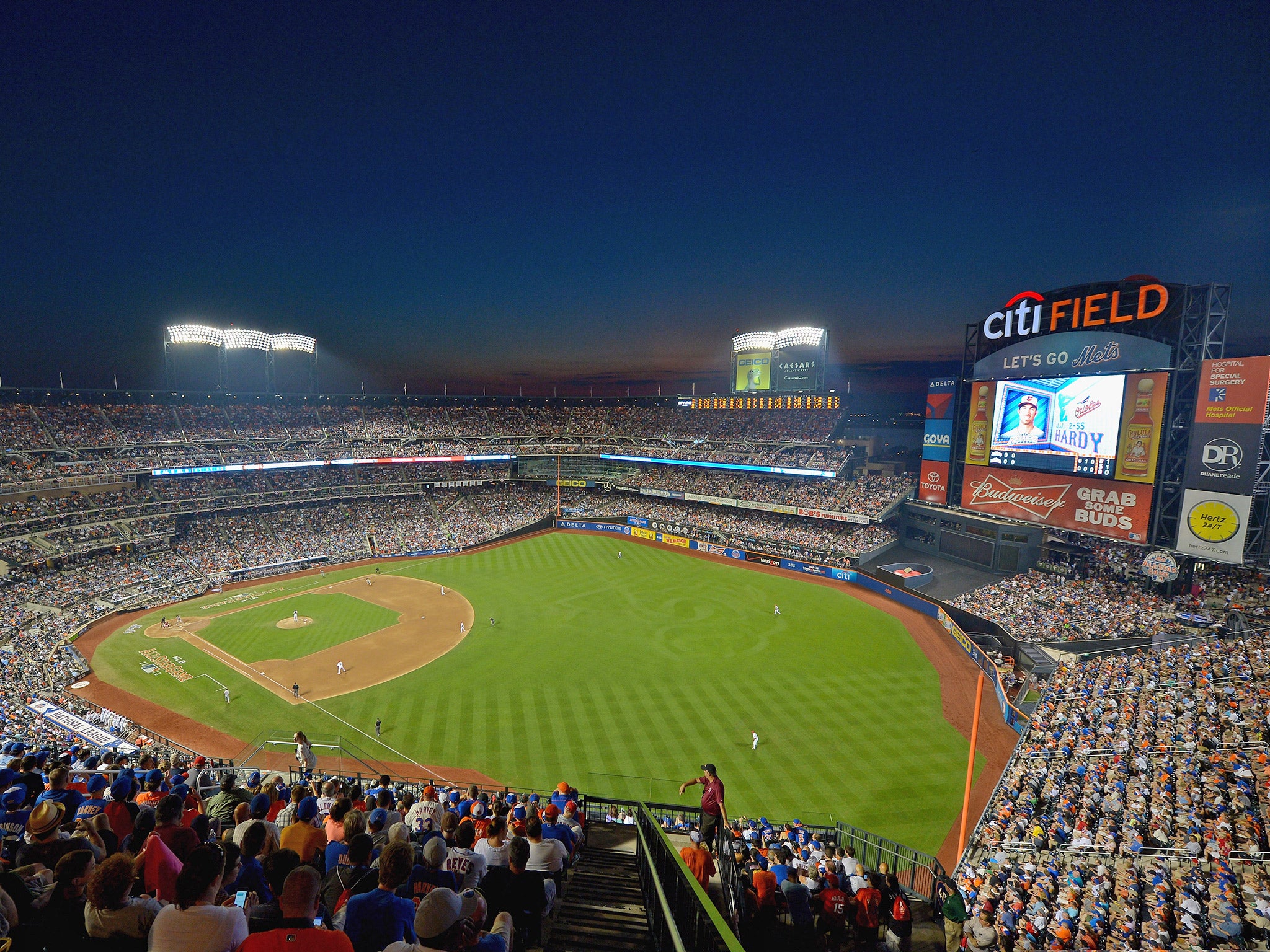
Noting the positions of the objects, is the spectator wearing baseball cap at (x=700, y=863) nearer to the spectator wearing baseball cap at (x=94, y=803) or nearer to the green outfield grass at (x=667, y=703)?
the spectator wearing baseball cap at (x=94, y=803)

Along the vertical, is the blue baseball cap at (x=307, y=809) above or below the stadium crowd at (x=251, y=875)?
below

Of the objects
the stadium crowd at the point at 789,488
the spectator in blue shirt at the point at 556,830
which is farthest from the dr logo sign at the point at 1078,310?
the spectator in blue shirt at the point at 556,830

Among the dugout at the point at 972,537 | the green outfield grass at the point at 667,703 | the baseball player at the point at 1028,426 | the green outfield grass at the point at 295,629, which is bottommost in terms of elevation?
the green outfield grass at the point at 295,629

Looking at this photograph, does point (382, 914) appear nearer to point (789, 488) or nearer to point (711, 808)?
point (711, 808)

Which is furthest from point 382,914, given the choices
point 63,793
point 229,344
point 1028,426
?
point 229,344

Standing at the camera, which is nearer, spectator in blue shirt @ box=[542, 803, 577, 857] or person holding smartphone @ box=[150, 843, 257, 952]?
person holding smartphone @ box=[150, 843, 257, 952]

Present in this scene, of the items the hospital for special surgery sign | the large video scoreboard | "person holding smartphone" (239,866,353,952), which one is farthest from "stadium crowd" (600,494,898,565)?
"person holding smartphone" (239,866,353,952)

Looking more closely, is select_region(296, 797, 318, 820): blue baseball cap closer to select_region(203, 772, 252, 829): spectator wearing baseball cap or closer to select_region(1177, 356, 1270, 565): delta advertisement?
select_region(203, 772, 252, 829): spectator wearing baseball cap
